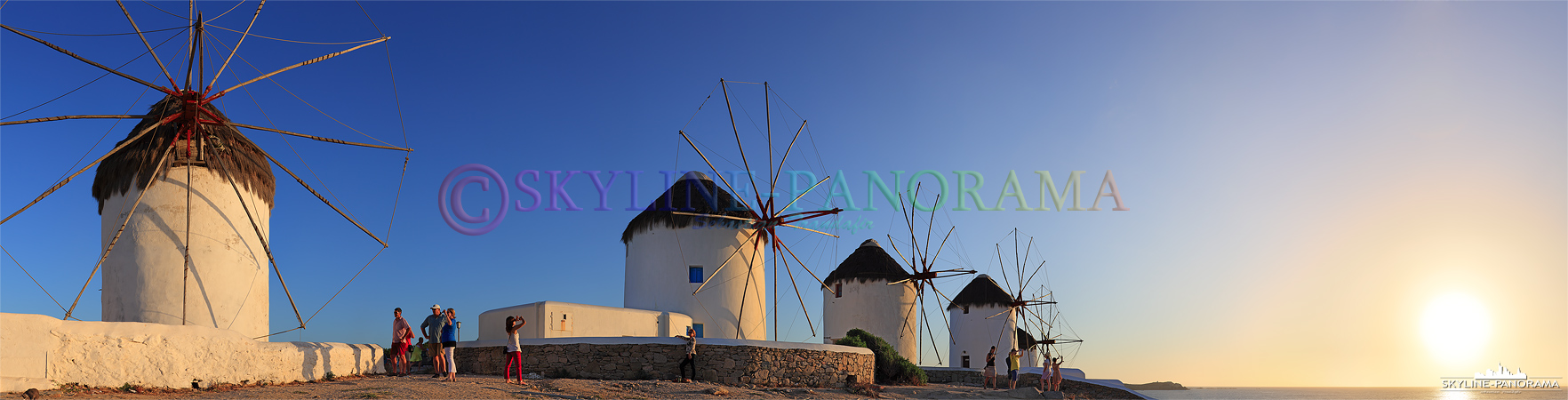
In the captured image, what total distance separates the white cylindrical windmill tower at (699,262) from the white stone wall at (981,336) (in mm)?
14859

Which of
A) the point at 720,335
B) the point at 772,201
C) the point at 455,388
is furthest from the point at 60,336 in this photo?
the point at 720,335

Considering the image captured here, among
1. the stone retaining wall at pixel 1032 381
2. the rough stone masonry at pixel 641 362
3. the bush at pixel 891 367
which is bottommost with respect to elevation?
→ the stone retaining wall at pixel 1032 381

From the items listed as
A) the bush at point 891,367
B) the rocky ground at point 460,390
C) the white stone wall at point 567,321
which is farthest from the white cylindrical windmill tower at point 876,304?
the rocky ground at point 460,390

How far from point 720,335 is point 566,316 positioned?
5.74m

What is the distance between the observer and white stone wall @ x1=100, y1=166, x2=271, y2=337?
44.8 feet

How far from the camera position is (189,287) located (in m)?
13.8

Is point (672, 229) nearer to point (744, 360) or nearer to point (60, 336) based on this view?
point (744, 360)

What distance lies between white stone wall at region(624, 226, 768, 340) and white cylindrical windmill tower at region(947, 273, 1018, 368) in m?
14.9

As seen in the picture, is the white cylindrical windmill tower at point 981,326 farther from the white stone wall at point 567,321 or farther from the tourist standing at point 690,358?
the tourist standing at point 690,358

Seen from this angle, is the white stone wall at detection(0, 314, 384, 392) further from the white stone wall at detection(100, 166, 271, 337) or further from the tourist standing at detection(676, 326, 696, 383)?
the tourist standing at detection(676, 326, 696, 383)

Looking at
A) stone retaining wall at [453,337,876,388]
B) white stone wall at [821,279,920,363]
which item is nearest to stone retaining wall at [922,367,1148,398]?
white stone wall at [821,279,920,363]

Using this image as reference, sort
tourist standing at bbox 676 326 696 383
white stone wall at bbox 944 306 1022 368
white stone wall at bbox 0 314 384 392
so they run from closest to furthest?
white stone wall at bbox 0 314 384 392 → tourist standing at bbox 676 326 696 383 → white stone wall at bbox 944 306 1022 368

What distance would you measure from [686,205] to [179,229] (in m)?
12.5

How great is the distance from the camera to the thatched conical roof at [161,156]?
549 inches
